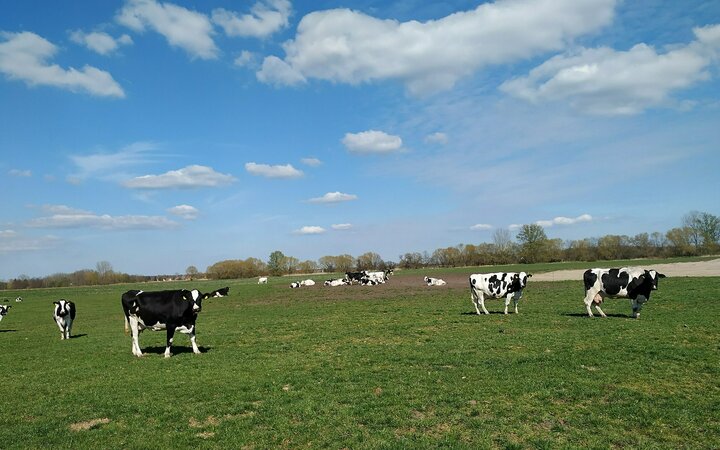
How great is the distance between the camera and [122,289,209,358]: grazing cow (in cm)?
1616

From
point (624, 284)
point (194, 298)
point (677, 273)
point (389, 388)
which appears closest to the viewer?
point (389, 388)

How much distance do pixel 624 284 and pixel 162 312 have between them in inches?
751

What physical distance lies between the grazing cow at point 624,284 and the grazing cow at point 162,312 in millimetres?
16855

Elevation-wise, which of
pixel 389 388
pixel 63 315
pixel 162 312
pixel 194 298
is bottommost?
pixel 389 388

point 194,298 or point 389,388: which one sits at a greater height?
point 194,298

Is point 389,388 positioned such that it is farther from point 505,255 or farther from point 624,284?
point 505,255

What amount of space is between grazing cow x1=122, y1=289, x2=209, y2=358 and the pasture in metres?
0.91

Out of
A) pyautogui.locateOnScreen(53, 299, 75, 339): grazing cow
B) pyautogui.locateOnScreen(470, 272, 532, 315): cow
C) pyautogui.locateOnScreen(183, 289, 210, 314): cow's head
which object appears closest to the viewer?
pyautogui.locateOnScreen(183, 289, 210, 314): cow's head

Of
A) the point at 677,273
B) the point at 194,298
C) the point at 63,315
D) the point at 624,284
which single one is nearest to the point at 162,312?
the point at 194,298

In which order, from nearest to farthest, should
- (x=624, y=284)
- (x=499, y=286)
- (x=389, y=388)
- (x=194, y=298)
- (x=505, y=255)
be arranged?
(x=389, y=388) < (x=194, y=298) < (x=624, y=284) < (x=499, y=286) < (x=505, y=255)

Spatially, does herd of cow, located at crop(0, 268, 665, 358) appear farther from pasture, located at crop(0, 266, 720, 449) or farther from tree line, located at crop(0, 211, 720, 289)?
tree line, located at crop(0, 211, 720, 289)

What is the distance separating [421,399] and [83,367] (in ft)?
36.7

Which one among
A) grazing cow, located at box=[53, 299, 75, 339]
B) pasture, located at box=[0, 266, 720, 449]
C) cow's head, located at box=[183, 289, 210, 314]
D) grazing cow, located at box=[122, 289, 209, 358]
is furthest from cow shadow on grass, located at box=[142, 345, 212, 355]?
grazing cow, located at box=[53, 299, 75, 339]

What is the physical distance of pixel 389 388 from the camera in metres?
10.8
